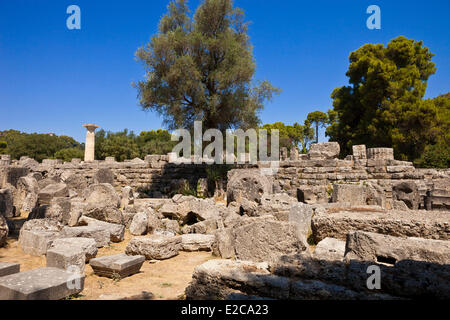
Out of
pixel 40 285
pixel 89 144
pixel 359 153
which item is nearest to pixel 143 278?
pixel 40 285

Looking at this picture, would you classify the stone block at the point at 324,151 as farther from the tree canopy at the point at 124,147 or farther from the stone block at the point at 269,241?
the tree canopy at the point at 124,147

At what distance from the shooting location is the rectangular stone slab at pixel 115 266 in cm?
397

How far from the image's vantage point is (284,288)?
277 cm

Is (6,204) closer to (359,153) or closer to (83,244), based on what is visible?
(83,244)

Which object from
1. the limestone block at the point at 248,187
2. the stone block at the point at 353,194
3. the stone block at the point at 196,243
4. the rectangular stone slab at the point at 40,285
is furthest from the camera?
the limestone block at the point at 248,187

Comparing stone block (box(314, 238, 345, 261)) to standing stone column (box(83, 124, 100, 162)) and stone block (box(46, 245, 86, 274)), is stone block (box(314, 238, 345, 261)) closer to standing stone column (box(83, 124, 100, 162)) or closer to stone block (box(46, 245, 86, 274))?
stone block (box(46, 245, 86, 274))

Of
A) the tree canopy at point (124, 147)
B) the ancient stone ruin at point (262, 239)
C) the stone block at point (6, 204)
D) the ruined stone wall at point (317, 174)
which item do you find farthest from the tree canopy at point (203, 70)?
the tree canopy at point (124, 147)

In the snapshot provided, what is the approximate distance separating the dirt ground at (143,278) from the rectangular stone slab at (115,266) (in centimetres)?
7

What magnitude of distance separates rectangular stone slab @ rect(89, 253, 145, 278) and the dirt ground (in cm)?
7

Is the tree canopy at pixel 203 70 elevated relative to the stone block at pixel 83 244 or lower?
elevated

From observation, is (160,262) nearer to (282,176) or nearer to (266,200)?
(266,200)

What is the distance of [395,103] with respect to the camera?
1964cm

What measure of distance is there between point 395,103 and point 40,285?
22.1 meters

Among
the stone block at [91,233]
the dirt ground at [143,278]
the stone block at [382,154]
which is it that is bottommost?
the dirt ground at [143,278]
